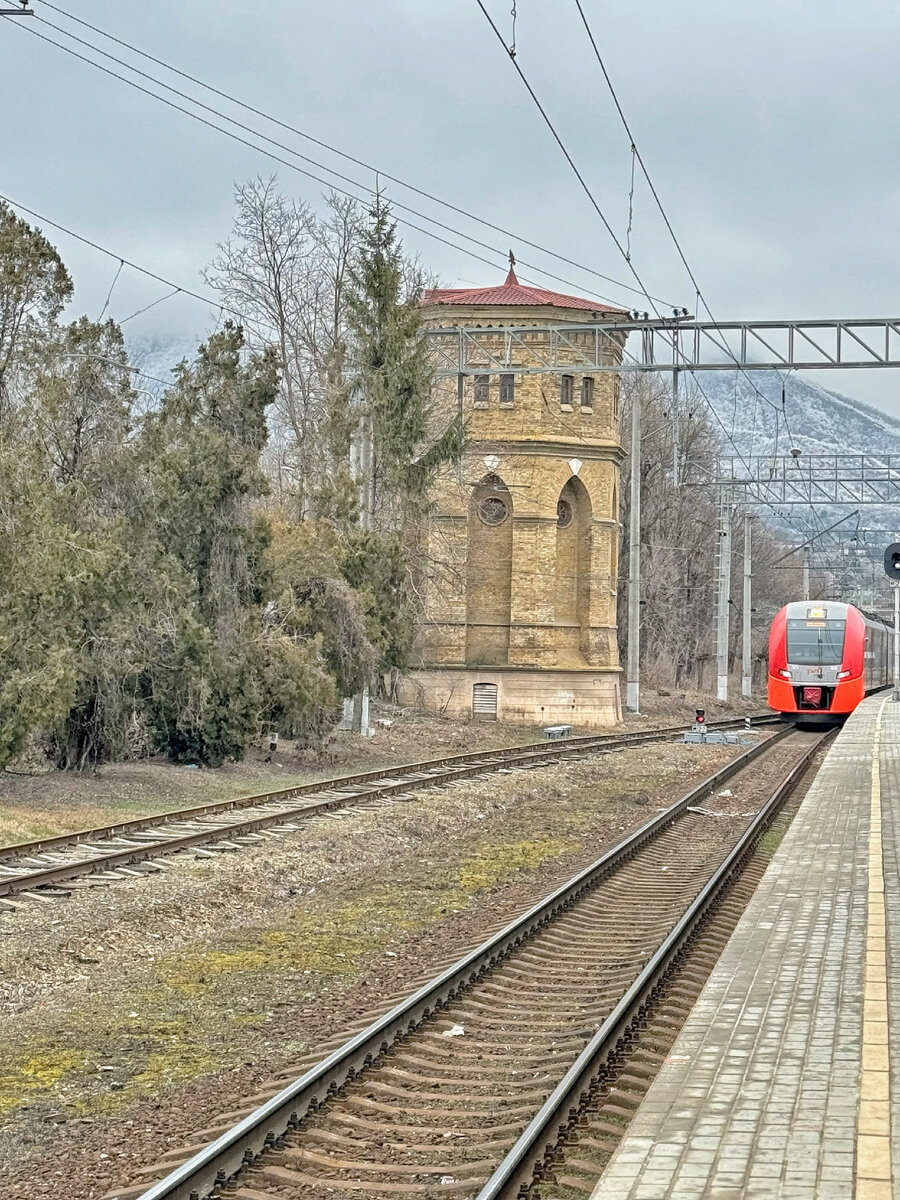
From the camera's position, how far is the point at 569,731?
1754 inches

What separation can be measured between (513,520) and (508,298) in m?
6.43

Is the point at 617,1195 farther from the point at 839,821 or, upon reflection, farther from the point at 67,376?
the point at 67,376

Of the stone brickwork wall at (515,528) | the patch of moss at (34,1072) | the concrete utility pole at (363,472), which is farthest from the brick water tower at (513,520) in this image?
the patch of moss at (34,1072)

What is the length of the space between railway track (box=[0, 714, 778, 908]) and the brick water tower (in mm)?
17305

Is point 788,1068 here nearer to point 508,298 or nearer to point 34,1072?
point 34,1072

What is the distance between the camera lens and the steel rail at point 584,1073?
6859 millimetres

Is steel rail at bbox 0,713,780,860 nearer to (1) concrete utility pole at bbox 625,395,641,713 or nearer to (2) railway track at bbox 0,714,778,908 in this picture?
(2) railway track at bbox 0,714,778,908

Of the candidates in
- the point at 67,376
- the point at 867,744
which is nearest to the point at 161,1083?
the point at 67,376

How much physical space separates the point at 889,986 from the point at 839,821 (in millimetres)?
10316

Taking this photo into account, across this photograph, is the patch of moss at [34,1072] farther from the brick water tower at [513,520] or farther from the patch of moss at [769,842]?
the brick water tower at [513,520]

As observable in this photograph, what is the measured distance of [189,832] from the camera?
18.7 m

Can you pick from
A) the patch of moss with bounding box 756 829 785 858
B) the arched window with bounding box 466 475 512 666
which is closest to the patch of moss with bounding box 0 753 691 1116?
the patch of moss with bounding box 756 829 785 858

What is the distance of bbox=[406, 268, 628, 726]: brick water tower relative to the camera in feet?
156

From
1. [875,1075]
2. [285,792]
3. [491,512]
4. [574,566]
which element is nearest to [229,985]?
[875,1075]
